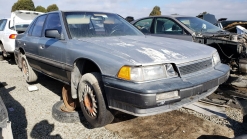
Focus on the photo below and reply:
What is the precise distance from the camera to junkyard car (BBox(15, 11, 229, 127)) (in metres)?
2.16

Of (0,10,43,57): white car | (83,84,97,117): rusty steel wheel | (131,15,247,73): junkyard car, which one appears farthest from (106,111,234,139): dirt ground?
(0,10,43,57): white car

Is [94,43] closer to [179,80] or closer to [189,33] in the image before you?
[179,80]

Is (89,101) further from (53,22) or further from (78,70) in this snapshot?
(53,22)

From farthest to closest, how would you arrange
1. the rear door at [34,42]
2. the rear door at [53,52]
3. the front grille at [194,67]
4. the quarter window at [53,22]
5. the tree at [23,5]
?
the tree at [23,5] < the rear door at [34,42] < the quarter window at [53,22] < the rear door at [53,52] < the front grille at [194,67]

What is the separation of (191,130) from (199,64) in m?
0.82

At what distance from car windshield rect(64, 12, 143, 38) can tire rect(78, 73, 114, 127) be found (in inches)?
31.9

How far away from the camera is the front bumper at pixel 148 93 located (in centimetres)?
207

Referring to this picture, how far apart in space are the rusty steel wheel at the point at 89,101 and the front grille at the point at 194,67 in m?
1.05

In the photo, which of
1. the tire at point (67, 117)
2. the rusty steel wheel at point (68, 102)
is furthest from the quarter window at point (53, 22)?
the tire at point (67, 117)

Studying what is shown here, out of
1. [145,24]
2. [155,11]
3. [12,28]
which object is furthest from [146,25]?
[155,11]

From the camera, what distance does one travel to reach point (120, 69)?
7.27 feet

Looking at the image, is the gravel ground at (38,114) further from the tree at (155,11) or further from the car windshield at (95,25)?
the tree at (155,11)

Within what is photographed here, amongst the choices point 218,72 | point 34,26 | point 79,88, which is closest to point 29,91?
point 34,26

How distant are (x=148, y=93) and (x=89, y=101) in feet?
2.95
